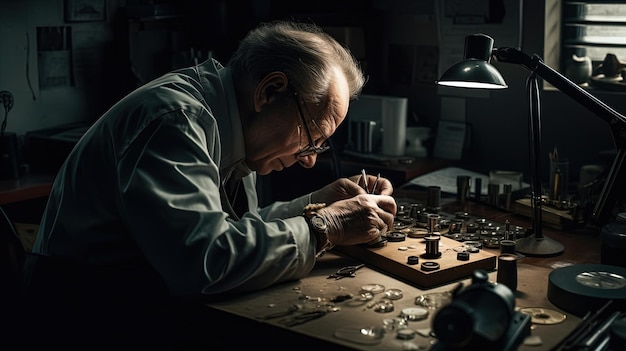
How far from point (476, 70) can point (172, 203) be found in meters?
0.96

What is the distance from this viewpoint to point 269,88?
2.15m

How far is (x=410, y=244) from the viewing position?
2268 millimetres

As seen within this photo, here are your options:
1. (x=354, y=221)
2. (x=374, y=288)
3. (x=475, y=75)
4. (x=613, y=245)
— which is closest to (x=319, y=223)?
(x=354, y=221)

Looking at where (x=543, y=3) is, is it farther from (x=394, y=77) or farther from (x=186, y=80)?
(x=186, y=80)

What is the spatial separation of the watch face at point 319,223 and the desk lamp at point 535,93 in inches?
22.6

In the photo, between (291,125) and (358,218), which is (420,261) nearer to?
(358,218)

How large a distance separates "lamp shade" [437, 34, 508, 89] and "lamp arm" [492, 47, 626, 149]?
5 centimetres

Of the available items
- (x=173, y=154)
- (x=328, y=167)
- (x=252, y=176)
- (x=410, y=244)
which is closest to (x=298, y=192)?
(x=328, y=167)

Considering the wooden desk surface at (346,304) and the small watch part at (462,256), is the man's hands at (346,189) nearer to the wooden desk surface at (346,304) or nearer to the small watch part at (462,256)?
the wooden desk surface at (346,304)

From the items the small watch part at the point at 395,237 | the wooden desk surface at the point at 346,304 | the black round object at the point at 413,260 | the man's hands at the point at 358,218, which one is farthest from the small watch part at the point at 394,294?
the small watch part at the point at 395,237

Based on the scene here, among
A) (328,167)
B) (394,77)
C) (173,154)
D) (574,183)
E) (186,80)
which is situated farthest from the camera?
(394,77)

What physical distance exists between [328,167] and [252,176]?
3.50 ft

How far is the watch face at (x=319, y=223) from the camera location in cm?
206

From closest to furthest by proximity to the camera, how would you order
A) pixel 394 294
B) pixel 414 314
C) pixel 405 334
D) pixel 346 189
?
pixel 405 334 < pixel 414 314 < pixel 394 294 < pixel 346 189
